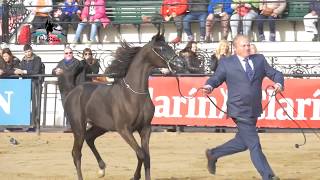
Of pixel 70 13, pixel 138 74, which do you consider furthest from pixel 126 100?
pixel 70 13

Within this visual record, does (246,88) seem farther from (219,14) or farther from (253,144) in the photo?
(219,14)

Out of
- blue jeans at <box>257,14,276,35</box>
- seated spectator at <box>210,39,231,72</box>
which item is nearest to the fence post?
blue jeans at <box>257,14,276,35</box>

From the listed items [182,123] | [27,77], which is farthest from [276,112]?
[27,77]

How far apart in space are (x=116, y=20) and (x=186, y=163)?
35.6ft

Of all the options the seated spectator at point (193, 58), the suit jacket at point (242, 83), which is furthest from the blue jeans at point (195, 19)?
the suit jacket at point (242, 83)

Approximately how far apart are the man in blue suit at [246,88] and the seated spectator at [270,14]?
12041mm

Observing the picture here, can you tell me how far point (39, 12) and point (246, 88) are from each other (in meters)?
15.0

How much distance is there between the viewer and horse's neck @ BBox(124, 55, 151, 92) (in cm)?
1136

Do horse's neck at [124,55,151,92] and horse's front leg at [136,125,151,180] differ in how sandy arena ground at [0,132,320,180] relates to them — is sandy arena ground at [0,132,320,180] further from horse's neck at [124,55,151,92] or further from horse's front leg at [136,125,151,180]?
horse's neck at [124,55,151,92]

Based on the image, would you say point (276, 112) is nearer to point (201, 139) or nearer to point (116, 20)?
point (201, 139)

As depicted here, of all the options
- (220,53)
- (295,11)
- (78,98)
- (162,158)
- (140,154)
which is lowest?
(162,158)

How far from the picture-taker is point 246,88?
379 inches

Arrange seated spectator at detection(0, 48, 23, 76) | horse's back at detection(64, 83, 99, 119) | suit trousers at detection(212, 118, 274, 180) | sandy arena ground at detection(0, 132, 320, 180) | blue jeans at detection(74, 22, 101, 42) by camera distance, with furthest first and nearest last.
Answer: blue jeans at detection(74, 22, 101, 42)
seated spectator at detection(0, 48, 23, 76)
sandy arena ground at detection(0, 132, 320, 180)
horse's back at detection(64, 83, 99, 119)
suit trousers at detection(212, 118, 274, 180)

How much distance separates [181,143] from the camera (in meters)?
16.6
